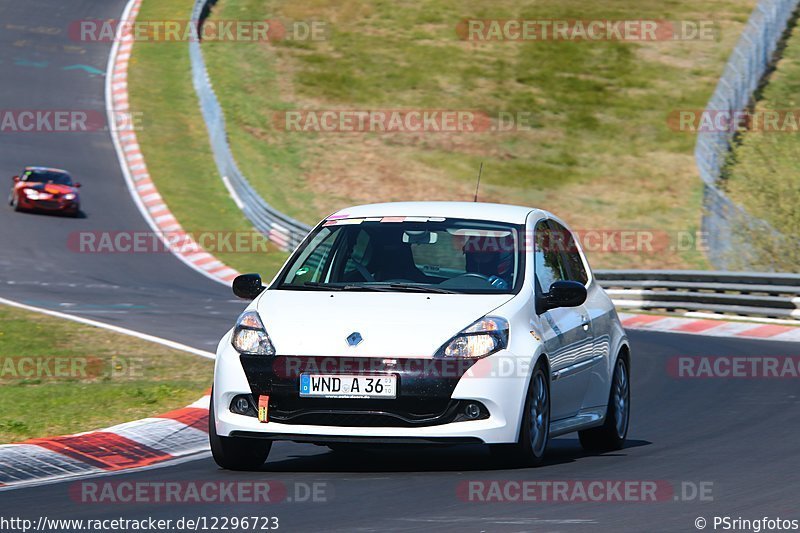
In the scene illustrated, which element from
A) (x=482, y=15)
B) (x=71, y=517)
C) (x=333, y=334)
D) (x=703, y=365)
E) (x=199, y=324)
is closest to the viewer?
(x=71, y=517)

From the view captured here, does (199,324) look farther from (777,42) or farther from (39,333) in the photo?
(777,42)

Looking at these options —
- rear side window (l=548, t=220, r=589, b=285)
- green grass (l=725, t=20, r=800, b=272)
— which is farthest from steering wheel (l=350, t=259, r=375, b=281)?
green grass (l=725, t=20, r=800, b=272)

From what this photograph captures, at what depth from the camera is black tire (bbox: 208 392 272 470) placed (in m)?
9.00

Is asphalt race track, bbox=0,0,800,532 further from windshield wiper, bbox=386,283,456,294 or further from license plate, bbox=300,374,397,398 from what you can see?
windshield wiper, bbox=386,283,456,294

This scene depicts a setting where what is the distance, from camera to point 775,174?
26.4m

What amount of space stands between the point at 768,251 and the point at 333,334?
63.0 ft

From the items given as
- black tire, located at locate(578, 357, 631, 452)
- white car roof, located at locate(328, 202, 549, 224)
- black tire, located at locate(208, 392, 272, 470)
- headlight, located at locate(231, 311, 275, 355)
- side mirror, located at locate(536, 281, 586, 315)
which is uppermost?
white car roof, located at locate(328, 202, 549, 224)

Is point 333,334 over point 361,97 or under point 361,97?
over

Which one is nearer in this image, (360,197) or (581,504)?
(581,504)

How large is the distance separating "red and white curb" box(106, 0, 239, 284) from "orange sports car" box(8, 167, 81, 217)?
1.71m

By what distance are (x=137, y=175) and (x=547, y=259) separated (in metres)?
29.7

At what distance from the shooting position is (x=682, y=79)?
50469 mm

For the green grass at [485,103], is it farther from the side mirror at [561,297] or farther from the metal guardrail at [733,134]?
the side mirror at [561,297]

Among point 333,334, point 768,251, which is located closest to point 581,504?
point 333,334
